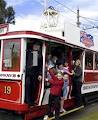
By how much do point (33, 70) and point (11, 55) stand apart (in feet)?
2.51

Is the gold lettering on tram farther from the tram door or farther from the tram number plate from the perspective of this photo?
the tram door

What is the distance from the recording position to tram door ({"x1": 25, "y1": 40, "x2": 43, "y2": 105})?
11.2 metres

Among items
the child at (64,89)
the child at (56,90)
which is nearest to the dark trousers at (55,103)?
the child at (56,90)

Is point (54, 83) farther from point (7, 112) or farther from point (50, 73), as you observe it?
point (7, 112)

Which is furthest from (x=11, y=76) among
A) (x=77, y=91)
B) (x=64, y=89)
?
(x=77, y=91)

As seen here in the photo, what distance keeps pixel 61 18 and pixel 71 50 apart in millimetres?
1165

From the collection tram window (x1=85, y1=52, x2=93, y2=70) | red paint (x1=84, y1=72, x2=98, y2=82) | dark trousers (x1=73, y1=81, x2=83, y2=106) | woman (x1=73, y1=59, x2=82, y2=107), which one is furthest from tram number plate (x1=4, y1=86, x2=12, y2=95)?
tram window (x1=85, y1=52, x2=93, y2=70)

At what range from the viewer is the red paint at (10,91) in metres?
11.2

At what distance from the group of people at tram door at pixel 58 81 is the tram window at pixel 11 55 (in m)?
1.10

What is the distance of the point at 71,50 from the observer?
13.9 metres

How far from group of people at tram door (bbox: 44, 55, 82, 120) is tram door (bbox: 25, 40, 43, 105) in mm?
410

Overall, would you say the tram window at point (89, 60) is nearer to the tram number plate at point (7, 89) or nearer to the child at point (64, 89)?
the child at point (64, 89)

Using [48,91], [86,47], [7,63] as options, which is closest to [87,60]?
[86,47]

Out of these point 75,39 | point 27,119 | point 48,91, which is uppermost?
point 75,39
